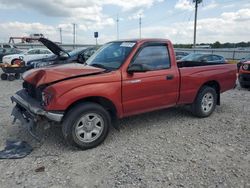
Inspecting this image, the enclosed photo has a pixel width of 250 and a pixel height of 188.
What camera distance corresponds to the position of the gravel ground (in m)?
3.30

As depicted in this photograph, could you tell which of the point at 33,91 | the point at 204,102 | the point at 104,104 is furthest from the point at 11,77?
the point at 204,102

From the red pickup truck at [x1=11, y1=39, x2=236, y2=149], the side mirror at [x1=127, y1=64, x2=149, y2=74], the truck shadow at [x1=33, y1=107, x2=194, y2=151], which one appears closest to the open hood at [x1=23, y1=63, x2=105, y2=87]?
the red pickup truck at [x1=11, y1=39, x2=236, y2=149]

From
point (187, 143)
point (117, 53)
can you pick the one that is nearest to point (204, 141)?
point (187, 143)

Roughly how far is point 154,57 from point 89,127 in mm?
1903

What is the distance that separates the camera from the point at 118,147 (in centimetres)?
430

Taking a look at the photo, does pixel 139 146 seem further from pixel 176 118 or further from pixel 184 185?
pixel 176 118

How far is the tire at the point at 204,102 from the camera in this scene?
5.76 meters

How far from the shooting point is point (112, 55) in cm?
496

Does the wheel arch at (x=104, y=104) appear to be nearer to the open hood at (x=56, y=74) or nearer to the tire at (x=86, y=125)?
the tire at (x=86, y=125)

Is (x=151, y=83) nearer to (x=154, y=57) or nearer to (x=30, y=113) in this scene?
(x=154, y=57)

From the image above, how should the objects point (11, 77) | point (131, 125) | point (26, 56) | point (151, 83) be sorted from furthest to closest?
point (26, 56), point (11, 77), point (131, 125), point (151, 83)

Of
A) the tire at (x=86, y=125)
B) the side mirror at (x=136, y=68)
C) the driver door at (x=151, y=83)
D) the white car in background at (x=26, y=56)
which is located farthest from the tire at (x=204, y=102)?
the white car in background at (x=26, y=56)

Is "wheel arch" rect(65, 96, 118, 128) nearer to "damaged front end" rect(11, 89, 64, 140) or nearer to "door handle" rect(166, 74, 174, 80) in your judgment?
"damaged front end" rect(11, 89, 64, 140)

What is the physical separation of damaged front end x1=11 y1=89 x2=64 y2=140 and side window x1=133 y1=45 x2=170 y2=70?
1.78 m
